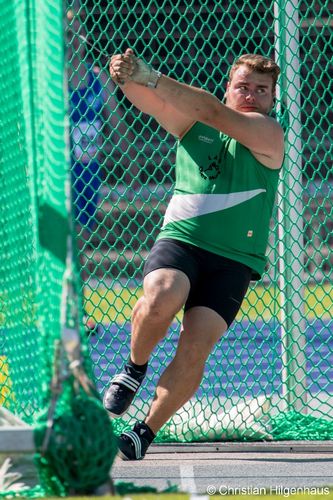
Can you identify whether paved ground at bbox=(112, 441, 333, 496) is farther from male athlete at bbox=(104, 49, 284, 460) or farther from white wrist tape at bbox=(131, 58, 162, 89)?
white wrist tape at bbox=(131, 58, 162, 89)

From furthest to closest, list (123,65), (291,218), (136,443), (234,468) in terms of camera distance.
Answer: (291,218) → (234,468) → (136,443) → (123,65)

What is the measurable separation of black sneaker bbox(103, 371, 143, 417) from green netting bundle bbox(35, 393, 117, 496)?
1.26m

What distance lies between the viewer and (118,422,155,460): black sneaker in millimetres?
4367

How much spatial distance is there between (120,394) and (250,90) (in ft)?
4.49

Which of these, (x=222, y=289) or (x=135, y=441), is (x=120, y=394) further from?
(x=222, y=289)

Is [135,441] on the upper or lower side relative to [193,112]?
lower

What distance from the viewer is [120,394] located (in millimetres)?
4512

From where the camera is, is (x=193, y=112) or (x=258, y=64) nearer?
(x=193, y=112)

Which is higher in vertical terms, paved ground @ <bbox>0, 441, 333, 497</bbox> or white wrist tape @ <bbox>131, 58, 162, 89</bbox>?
white wrist tape @ <bbox>131, 58, 162, 89</bbox>

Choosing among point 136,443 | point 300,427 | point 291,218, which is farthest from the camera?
point 291,218

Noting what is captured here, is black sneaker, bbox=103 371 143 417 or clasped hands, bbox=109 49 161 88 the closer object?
clasped hands, bbox=109 49 161 88

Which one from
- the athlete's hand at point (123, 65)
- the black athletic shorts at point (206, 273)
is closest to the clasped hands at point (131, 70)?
the athlete's hand at point (123, 65)

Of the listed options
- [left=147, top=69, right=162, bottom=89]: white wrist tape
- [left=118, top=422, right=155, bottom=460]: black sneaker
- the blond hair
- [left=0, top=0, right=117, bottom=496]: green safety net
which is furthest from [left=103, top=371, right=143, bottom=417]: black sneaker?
the blond hair

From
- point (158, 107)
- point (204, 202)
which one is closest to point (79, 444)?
point (204, 202)
